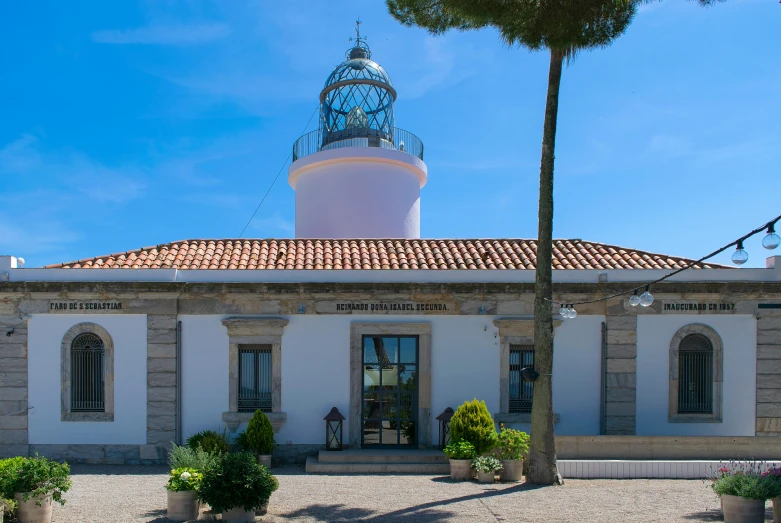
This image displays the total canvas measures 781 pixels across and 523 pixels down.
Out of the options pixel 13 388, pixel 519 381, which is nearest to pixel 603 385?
pixel 519 381

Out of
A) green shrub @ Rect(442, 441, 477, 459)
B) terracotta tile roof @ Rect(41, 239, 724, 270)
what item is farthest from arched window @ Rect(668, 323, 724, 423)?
green shrub @ Rect(442, 441, 477, 459)

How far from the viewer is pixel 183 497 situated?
27.5ft

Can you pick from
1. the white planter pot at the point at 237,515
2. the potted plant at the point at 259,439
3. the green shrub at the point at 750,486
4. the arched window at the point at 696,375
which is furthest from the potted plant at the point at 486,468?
the arched window at the point at 696,375

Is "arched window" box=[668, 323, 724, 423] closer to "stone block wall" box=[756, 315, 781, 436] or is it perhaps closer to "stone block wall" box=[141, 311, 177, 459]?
"stone block wall" box=[756, 315, 781, 436]

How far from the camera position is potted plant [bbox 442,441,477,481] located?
11086 mm

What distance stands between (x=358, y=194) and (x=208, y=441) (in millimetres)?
9008

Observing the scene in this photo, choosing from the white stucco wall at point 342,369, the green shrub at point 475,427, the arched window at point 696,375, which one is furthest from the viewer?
the arched window at point 696,375

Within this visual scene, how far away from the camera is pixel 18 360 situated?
42.2ft

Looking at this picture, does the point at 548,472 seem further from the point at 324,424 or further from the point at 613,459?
the point at 324,424

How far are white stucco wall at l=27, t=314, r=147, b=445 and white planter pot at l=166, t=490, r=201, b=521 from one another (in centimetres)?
492

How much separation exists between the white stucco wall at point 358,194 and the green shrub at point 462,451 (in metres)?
8.80

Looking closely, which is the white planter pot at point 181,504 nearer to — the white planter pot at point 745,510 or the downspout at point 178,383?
the downspout at point 178,383

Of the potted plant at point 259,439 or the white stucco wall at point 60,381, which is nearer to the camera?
the potted plant at point 259,439

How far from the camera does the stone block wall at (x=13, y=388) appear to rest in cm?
1282
